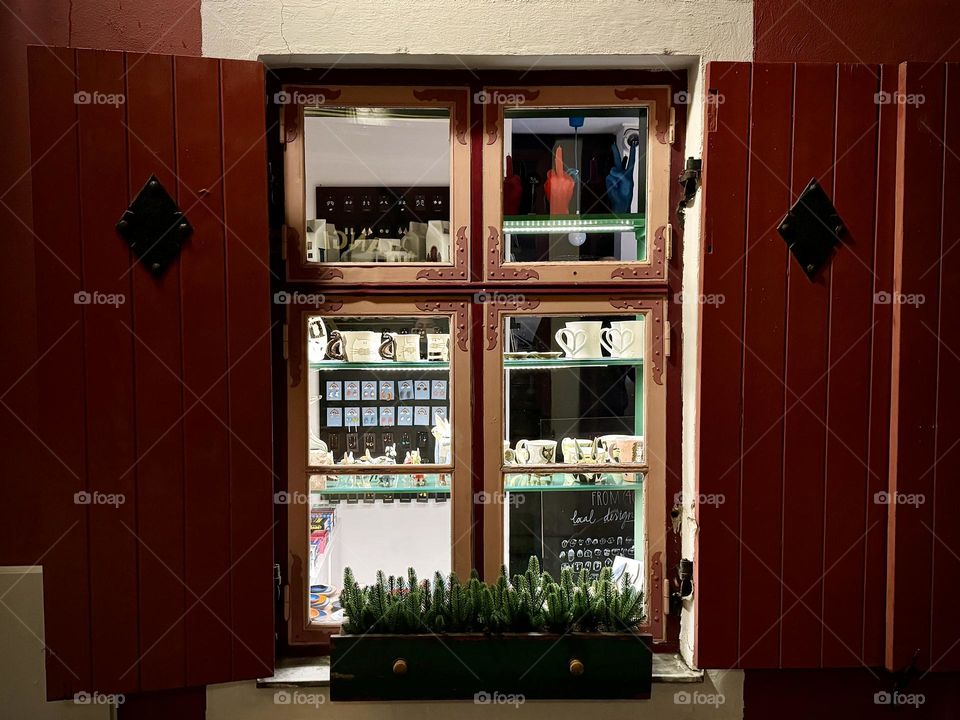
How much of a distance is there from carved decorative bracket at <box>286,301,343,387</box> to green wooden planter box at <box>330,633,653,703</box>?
819 mm

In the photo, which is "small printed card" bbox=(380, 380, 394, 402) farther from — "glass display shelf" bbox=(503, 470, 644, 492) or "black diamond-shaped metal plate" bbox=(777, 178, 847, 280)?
"black diamond-shaped metal plate" bbox=(777, 178, 847, 280)

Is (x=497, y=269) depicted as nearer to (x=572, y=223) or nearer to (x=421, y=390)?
(x=572, y=223)

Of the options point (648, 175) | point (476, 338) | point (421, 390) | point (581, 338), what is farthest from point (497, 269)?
point (648, 175)

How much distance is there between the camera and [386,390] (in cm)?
229

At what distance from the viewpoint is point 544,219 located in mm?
2273

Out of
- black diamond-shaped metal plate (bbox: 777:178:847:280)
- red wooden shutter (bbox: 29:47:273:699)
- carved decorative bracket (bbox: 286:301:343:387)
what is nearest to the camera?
red wooden shutter (bbox: 29:47:273:699)

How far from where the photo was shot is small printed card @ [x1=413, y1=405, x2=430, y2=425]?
2283 millimetres

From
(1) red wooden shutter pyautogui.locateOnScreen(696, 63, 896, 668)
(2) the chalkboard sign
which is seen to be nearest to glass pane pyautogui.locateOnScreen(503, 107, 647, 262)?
(1) red wooden shutter pyautogui.locateOnScreen(696, 63, 896, 668)

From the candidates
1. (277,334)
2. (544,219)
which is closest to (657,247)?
(544,219)

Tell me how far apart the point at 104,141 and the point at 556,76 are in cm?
138

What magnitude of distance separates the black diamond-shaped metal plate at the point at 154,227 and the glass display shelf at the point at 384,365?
564 mm

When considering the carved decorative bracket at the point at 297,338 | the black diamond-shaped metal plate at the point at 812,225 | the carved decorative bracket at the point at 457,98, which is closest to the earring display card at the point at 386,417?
the carved decorative bracket at the point at 297,338

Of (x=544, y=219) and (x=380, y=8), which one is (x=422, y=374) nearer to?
(x=544, y=219)

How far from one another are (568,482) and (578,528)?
0.59 ft
